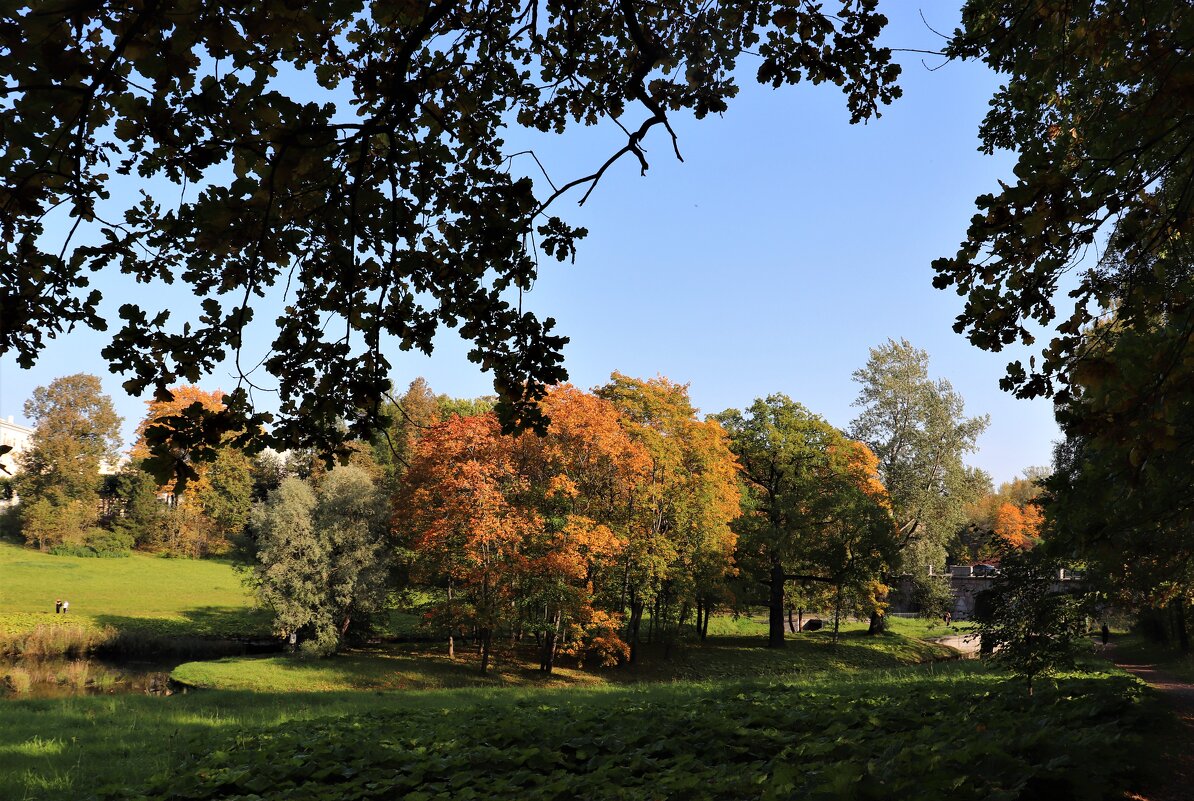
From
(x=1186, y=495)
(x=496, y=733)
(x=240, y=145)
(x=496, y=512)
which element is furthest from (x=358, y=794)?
(x=496, y=512)

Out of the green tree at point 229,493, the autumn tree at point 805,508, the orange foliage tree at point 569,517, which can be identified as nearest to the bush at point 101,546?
the green tree at point 229,493

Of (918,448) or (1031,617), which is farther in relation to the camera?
(918,448)

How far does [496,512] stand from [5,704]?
43.8ft

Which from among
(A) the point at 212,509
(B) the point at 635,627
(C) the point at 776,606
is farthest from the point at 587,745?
(A) the point at 212,509

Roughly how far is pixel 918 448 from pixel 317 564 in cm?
2889

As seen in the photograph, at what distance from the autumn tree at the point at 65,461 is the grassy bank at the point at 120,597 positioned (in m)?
2.45

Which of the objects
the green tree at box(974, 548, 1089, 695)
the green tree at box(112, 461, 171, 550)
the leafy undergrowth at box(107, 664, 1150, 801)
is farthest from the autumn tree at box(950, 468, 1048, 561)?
the green tree at box(112, 461, 171, 550)

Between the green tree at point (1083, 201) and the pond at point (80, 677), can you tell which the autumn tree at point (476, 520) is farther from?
the green tree at point (1083, 201)

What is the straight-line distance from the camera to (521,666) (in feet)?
88.6

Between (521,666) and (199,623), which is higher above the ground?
(521,666)

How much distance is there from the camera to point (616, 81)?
612cm

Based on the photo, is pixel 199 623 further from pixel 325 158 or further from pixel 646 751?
pixel 325 158

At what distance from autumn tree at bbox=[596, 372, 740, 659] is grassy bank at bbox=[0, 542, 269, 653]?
1617 centimetres

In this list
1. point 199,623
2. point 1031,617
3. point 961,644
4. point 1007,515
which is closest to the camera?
point 1031,617
